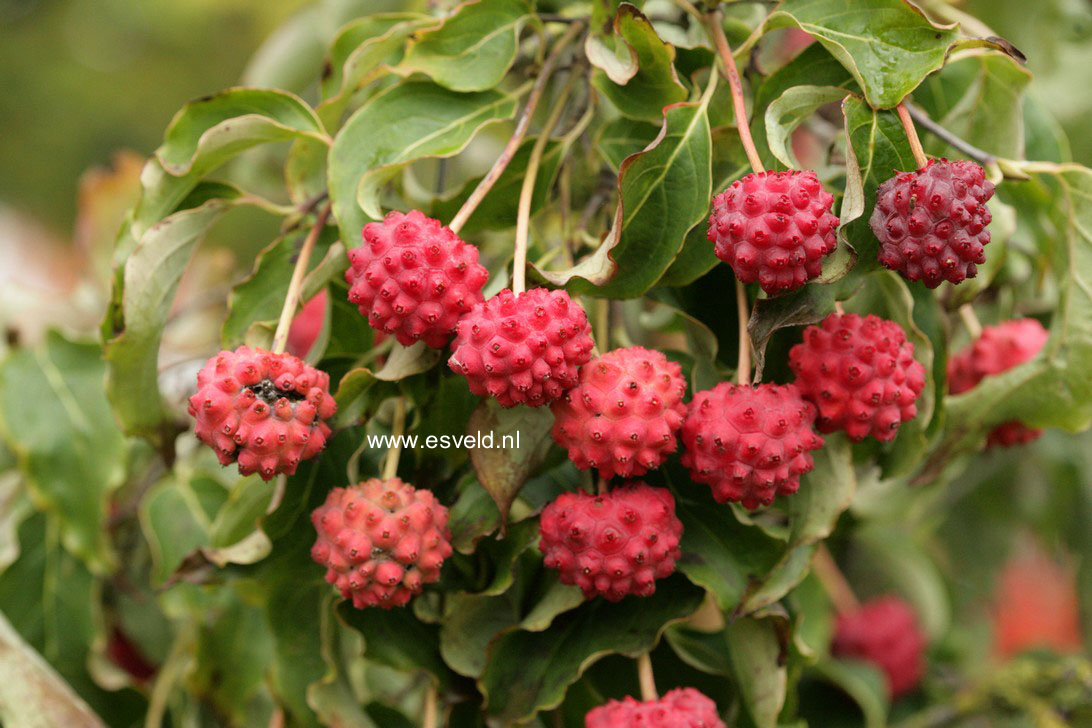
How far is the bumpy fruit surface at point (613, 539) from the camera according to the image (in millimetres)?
504

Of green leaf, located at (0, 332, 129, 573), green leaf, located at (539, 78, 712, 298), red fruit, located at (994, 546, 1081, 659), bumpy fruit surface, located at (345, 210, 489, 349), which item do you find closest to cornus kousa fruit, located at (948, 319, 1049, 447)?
green leaf, located at (539, 78, 712, 298)

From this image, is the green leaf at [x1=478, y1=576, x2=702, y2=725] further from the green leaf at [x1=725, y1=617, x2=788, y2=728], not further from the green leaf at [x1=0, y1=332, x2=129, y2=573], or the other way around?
the green leaf at [x1=0, y1=332, x2=129, y2=573]

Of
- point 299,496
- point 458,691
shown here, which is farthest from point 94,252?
point 458,691

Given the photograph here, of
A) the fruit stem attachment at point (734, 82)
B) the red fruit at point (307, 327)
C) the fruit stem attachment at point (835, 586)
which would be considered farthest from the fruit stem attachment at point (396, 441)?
the fruit stem attachment at point (835, 586)

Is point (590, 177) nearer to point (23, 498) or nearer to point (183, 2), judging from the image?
point (23, 498)

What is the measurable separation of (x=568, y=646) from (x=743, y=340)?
20cm

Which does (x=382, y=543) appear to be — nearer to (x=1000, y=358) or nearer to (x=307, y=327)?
(x=1000, y=358)

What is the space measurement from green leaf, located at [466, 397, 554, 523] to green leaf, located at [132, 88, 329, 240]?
21 cm

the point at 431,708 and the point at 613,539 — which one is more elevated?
the point at 613,539

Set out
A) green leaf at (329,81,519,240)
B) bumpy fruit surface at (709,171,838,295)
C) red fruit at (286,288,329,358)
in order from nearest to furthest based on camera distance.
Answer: bumpy fruit surface at (709,171,838,295)
green leaf at (329,81,519,240)
red fruit at (286,288,329,358)

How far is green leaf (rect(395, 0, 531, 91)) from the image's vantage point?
0.61 meters

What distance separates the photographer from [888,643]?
1025 millimetres

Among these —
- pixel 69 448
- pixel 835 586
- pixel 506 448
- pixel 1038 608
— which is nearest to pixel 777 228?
pixel 506 448

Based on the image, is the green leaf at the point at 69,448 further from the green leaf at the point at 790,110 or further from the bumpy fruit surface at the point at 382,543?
the green leaf at the point at 790,110
